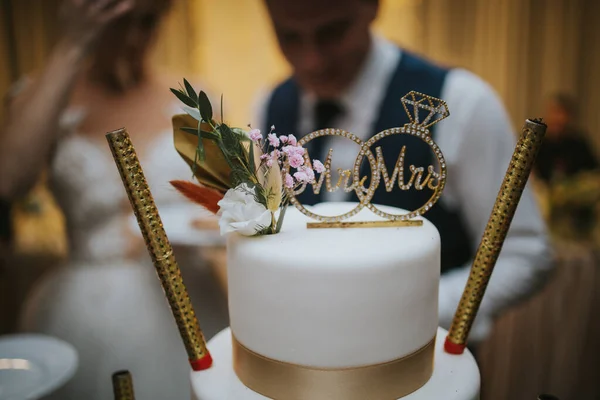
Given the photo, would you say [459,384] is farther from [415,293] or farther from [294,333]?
[294,333]

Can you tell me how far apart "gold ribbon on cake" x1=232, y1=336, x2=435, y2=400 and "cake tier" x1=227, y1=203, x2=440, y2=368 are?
1 centimetres

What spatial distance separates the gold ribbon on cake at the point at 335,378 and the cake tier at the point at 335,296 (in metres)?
0.01

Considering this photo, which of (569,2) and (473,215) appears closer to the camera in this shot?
(473,215)

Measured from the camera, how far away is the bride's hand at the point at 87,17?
230 centimetres

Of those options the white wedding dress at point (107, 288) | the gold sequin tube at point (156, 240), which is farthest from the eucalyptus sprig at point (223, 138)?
the white wedding dress at point (107, 288)

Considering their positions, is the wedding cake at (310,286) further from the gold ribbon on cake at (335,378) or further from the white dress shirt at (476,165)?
the white dress shirt at (476,165)

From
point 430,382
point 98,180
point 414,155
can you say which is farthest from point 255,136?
point 98,180

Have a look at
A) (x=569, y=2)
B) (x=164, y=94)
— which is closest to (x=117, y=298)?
(x=164, y=94)

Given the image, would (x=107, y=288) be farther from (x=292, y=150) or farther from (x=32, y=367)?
(x=292, y=150)

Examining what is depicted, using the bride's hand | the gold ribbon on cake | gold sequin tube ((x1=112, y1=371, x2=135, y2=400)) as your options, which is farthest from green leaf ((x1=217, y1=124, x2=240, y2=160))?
the bride's hand

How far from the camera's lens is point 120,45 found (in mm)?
2381

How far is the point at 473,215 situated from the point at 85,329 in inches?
69.8

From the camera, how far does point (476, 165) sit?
1944 millimetres

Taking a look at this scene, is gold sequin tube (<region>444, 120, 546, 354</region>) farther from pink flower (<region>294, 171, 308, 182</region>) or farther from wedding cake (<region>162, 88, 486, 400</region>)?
pink flower (<region>294, 171, 308, 182</region>)
